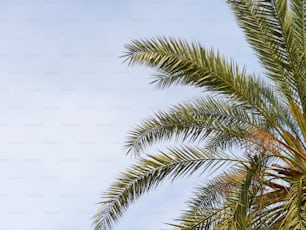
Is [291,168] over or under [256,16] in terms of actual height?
under

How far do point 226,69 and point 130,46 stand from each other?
5.07ft

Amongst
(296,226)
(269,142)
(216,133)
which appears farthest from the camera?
(216,133)

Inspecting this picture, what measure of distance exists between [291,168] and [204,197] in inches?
61.7

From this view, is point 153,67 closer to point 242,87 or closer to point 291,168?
point 242,87

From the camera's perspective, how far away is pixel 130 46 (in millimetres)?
12211

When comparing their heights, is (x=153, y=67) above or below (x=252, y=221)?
above

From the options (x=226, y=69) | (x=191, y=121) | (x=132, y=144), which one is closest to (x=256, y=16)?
(x=226, y=69)

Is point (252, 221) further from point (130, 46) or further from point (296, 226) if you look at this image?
point (130, 46)

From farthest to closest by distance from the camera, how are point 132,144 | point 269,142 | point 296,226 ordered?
point 132,144 → point 269,142 → point 296,226

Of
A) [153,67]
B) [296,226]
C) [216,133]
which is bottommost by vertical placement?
[296,226]

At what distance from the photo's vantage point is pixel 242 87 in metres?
11.6

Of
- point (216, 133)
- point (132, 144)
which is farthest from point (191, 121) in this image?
point (132, 144)

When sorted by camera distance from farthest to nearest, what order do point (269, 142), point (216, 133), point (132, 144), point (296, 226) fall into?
1. point (132, 144)
2. point (216, 133)
3. point (269, 142)
4. point (296, 226)

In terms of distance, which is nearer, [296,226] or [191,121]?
[296,226]
